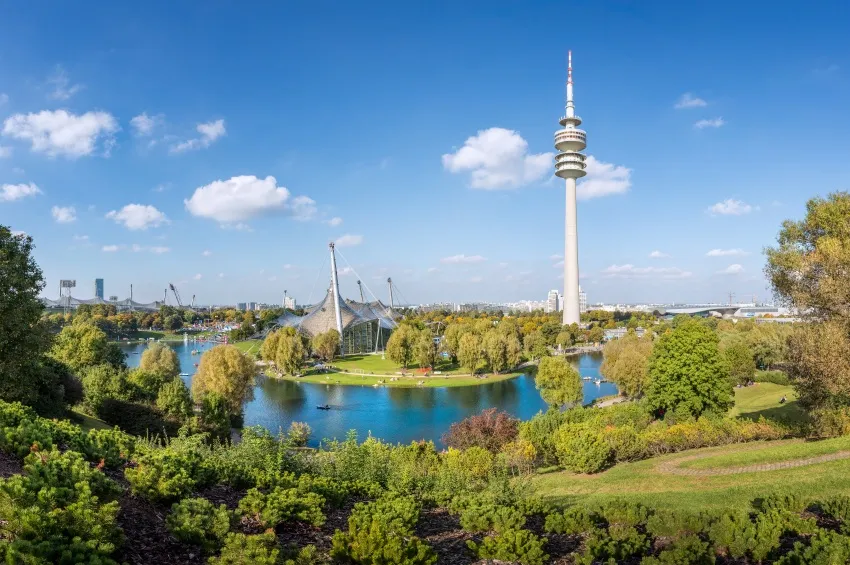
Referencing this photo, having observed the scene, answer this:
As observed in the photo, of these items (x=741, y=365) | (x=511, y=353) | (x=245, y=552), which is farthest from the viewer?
(x=511, y=353)

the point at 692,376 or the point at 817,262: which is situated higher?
the point at 817,262

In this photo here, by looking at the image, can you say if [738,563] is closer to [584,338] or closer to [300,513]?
[300,513]

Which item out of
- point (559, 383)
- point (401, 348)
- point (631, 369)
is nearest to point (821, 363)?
point (559, 383)

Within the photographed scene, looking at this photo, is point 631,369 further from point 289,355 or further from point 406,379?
point 289,355

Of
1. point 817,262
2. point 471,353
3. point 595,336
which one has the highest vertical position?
point 817,262

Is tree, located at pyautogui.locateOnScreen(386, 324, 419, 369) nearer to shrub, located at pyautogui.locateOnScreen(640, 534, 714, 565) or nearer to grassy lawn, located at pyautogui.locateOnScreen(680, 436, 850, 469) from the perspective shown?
grassy lawn, located at pyautogui.locateOnScreen(680, 436, 850, 469)

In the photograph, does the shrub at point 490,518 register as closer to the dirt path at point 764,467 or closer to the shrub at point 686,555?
the shrub at point 686,555

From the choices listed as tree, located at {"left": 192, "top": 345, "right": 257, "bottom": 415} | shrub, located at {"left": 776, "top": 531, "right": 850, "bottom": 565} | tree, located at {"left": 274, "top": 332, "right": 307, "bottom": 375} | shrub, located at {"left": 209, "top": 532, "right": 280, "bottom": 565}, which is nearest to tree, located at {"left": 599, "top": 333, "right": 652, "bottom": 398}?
tree, located at {"left": 192, "top": 345, "right": 257, "bottom": 415}
